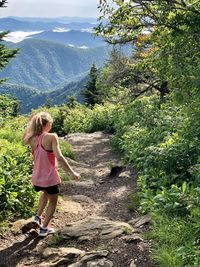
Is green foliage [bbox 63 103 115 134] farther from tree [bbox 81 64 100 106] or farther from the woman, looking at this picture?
the woman

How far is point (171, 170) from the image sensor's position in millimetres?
7633

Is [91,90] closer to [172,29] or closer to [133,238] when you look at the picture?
[172,29]

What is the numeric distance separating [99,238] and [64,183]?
5075 millimetres

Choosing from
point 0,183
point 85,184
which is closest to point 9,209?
point 0,183

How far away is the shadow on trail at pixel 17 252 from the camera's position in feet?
19.5

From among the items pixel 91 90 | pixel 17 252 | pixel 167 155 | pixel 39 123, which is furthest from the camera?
pixel 91 90

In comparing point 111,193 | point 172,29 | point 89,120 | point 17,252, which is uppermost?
point 172,29

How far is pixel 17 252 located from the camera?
6.21 meters

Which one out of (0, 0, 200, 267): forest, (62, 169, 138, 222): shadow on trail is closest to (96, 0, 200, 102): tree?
(0, 0, 200, 267): forest

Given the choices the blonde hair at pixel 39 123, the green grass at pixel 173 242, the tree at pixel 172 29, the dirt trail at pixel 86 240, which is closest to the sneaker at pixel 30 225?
the dirt trail at pixel 86 240

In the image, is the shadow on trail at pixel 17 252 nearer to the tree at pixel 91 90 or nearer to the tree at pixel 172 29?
the tree at pixel 172 29

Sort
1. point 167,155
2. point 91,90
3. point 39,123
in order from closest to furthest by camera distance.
→ point 39,123 → point 167,155 → point 91,90

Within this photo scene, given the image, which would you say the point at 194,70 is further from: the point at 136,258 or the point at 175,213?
the point at 136,258

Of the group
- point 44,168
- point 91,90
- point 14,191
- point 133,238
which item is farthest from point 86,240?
point 91,90
